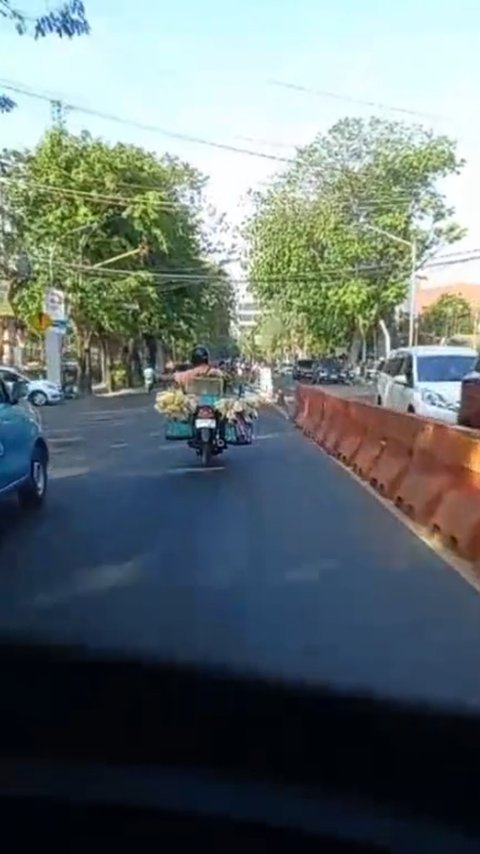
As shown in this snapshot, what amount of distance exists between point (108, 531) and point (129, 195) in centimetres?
4383

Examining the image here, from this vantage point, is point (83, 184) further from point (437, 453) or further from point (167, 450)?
point (437, 453)

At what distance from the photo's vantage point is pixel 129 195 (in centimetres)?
5350

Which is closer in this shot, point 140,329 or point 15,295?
point 15,295

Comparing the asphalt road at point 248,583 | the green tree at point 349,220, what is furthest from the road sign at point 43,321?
the asphalt road at point 248,583

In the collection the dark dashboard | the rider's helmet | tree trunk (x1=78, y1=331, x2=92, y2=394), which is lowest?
tree trunk (x1=78, y1=331, x2=92, y2=394)

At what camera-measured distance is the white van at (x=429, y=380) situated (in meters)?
21.0

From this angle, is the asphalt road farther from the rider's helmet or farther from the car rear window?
the car rear window

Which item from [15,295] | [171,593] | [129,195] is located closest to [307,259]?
[129,195]

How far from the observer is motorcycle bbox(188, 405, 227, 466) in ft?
54.4

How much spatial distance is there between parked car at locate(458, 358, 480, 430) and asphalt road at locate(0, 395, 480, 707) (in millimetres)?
1591

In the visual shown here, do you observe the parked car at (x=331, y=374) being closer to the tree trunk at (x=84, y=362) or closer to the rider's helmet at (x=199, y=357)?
the tree trunk at (x=84, y=362)

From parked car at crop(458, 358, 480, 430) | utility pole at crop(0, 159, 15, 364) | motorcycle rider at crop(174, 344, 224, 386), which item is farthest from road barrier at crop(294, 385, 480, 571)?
utility pole at crop(0, 159, 15, 364)

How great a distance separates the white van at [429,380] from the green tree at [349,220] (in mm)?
29416

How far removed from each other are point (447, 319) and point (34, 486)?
82212 mm
